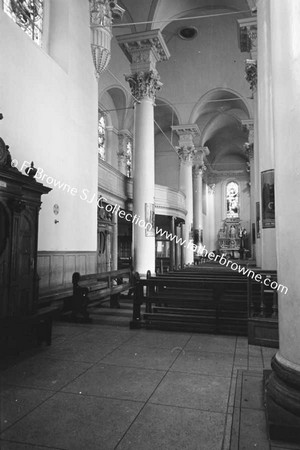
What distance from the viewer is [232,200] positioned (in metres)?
33.8

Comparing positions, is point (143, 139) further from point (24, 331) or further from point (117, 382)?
point (117, 382)

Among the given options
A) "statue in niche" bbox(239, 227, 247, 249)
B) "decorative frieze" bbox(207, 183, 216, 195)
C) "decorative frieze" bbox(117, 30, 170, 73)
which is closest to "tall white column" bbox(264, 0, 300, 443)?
"decorative frieze" bbox(117, 30, 170, 73)

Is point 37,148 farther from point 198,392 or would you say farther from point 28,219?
point 198,392

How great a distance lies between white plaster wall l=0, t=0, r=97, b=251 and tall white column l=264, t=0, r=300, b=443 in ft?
16.0

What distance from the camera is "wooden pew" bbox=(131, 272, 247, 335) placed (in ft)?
19.3

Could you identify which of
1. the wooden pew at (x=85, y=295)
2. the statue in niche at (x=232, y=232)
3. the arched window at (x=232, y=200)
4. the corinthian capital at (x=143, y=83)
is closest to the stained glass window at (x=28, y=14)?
the corinthian capital at (x=143, y=83)

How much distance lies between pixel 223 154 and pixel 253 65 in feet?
73.7

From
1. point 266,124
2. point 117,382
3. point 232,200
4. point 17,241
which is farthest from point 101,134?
point 232,200

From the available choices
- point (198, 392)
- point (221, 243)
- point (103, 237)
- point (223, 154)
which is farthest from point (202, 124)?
point (198, 392)

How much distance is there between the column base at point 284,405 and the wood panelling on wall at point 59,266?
5.41 metres

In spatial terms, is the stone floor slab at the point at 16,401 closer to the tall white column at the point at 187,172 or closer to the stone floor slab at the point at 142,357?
the stone floor slab at the point at 142,357

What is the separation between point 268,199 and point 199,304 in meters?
2.09

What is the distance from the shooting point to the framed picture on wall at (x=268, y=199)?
5754mm

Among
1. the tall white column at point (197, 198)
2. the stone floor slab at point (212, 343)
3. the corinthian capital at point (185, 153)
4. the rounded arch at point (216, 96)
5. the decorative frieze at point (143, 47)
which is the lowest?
the stone floor slab at point (212, 343)
